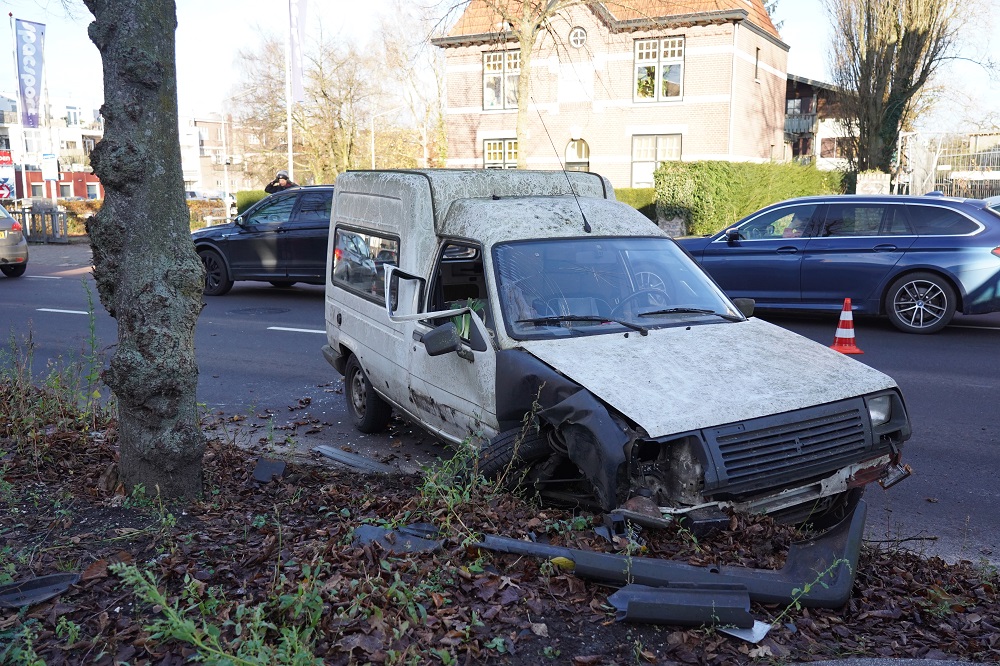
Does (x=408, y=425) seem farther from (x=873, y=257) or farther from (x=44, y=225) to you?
(x=44, y=225)

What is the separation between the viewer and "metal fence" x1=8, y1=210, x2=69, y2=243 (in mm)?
28828

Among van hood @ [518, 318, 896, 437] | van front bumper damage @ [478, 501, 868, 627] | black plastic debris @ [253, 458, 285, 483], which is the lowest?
black plastic debris @ [253, 458, 285, 483]

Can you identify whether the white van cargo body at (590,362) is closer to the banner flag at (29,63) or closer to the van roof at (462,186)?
the van roof at (462,186)

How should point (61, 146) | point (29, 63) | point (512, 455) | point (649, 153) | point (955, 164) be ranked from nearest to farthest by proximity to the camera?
point (512, 455), point (955, 164), point (29, 63), point (649, 153), point (61, 146)

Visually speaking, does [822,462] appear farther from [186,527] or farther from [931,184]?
[931,184]

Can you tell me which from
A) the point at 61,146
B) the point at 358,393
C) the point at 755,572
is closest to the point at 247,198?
the point at 358,393

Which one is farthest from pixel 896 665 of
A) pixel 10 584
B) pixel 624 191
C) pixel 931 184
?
pixel 931 184

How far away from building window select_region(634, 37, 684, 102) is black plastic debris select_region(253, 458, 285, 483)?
99.9ft

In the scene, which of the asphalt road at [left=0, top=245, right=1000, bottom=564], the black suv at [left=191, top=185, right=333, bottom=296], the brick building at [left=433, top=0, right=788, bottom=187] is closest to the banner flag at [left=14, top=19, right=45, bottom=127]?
the brick building at [left=433, top=0, right=788, bottom=187]

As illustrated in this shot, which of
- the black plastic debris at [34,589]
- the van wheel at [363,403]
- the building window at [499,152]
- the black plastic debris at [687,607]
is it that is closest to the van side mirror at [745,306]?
the black plastic debris at [687,607]

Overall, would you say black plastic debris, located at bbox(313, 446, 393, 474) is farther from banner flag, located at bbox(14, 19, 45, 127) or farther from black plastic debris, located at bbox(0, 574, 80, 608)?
banner flag, located at bbox(14, 19, 45, 127)

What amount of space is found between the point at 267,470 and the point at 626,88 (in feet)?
102

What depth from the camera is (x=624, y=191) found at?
2991 centimetres

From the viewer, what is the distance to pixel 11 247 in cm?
1906
